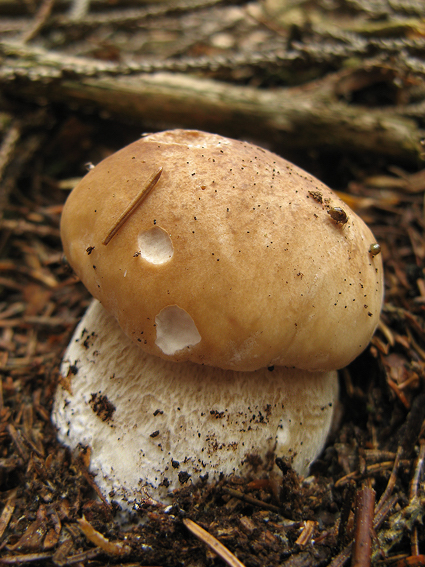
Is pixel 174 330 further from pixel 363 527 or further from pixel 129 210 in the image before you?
pixel 363 527

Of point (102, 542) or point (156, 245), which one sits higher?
point (156, 245)

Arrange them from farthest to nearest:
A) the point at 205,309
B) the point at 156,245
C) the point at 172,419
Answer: the point at 172,419 → the point at 156,245 → the point at 205,309

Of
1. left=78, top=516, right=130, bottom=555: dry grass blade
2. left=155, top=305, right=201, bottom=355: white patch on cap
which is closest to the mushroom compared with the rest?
left=155, top=305, right=201, bottom=355: white patch on cap

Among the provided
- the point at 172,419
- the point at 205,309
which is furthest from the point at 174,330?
the point at 172,419

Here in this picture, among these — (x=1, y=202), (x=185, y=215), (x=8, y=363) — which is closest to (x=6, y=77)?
(x=1, y=202)

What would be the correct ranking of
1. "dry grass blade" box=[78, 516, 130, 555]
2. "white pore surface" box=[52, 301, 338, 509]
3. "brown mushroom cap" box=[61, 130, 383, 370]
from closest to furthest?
"brown mushroom cap" box=[61, 130, 383, 370] → "dry grass blade" box=[78, 516, 130, 555] → "white pore surface" box=[52, 301, 338, 509]

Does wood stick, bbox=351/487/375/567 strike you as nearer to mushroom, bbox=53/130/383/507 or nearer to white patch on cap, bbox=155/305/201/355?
mushroom, bbox=53/130/383/507

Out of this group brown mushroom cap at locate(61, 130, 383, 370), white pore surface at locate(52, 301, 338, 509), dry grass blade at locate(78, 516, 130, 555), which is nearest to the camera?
brown mushroom cap at locate(61, 130, 383, 370)
